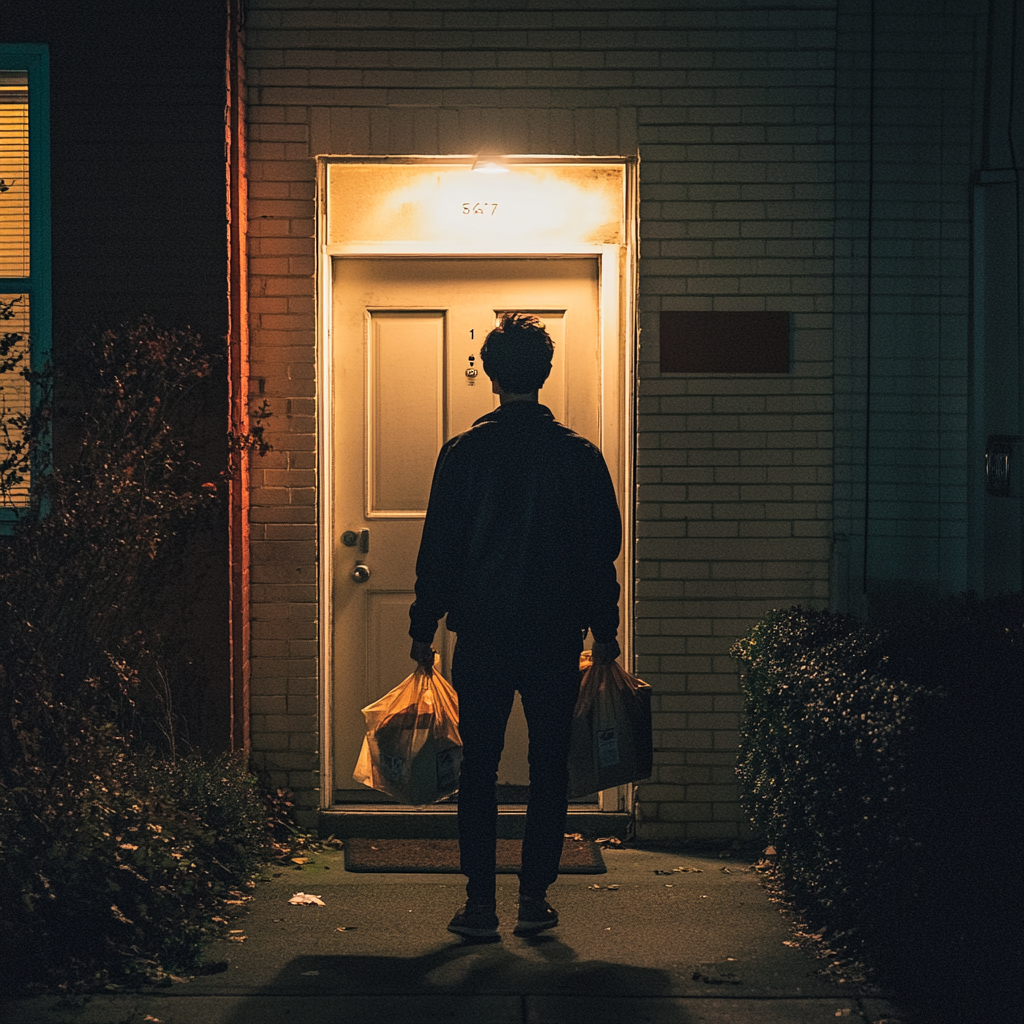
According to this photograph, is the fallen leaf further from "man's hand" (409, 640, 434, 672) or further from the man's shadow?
"man's hand" (409, 640, 434, 672)

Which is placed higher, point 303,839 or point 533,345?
point 533,345

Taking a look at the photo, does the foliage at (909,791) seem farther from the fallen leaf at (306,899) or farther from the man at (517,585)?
the fallen leaf at (306,899)

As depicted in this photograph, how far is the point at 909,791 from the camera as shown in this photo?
357 cm

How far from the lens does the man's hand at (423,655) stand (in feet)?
13.8

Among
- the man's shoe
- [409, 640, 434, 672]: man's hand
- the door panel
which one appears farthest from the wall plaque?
the man's shoe

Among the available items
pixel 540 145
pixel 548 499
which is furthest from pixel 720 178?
pixel 548 499

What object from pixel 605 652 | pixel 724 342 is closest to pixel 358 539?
pixel 605 652

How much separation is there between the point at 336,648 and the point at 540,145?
7.94 feet

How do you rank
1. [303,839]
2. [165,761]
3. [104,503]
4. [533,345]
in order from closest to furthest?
[533,345]
[104,503]
[165,761]
[303,839]

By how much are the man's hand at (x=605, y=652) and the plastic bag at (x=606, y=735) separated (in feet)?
0.07

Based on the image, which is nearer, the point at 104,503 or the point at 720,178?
the point at 104,503

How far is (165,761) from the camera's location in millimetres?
4992

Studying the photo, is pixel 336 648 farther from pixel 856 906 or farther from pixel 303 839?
pixel 856 906

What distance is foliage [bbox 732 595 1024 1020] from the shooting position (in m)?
3.50
